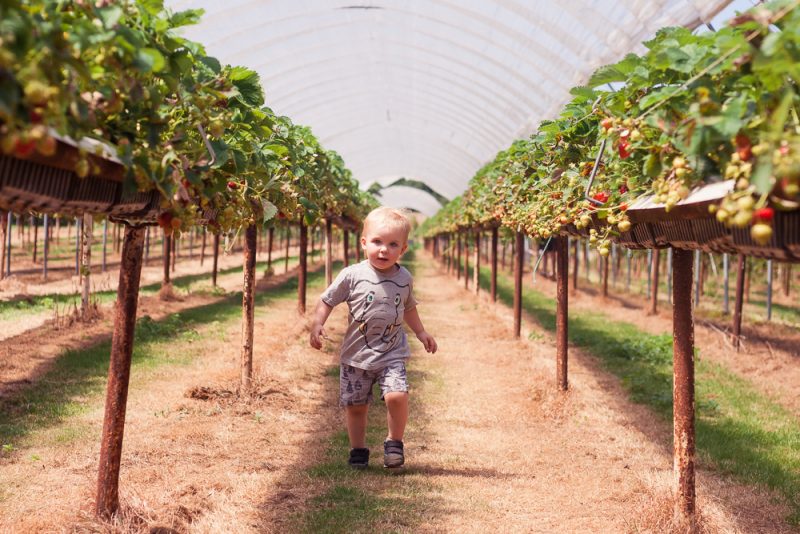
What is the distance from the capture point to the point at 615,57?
9398 mm

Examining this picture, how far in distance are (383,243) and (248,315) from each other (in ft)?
8.51

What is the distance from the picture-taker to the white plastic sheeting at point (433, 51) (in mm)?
9633

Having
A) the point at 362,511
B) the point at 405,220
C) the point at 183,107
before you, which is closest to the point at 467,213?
the point at 405,220

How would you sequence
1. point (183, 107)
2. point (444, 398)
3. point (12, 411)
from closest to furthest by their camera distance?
point (183, 107), point (12, 411), point (444, 398)

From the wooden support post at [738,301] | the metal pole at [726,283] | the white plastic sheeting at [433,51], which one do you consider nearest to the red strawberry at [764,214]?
the white plastic sheeting at [433,51]

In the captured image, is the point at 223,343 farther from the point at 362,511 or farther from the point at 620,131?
the point at 620,131

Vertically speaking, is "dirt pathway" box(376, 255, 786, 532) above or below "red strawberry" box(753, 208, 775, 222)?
below

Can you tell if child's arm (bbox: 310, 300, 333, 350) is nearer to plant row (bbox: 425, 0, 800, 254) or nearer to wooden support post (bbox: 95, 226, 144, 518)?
wooden support post (bbox: 95, 226, 144, 518)

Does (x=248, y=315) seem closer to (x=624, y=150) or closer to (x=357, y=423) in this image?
(x=357, y=423)

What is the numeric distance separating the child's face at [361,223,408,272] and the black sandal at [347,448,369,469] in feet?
3.89

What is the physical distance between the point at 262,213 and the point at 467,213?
9.73 metres

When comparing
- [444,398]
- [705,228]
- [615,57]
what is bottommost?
[444,398]

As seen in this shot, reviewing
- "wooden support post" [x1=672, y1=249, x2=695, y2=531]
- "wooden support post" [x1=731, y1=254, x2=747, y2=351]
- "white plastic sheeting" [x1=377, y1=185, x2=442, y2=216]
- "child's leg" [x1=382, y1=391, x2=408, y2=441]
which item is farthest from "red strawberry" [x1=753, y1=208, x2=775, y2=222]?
"white plastic sheeting" [x1=377, y1=185, x2=442, y2=216]

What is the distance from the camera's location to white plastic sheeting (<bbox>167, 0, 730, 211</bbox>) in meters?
9.63
